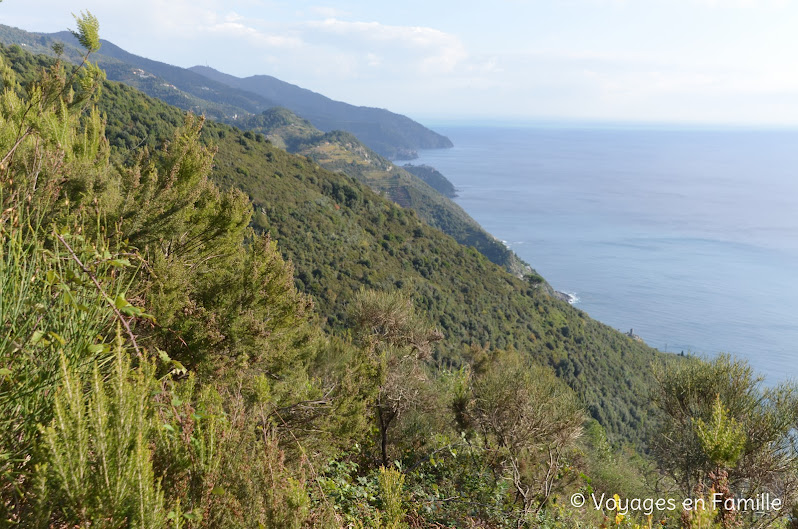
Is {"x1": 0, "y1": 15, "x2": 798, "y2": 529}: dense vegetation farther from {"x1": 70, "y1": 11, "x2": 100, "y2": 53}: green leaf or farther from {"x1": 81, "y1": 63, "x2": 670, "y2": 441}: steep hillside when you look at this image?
{"x1": 81, "y1": 63, "x2": 670, "y2": 441}: steep hillside

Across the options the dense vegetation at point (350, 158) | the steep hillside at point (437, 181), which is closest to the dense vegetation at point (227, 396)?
the dense vegetation at point (350, 158)

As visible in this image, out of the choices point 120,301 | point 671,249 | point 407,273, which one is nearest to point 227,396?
point 120,301

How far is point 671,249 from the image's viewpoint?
284 ft

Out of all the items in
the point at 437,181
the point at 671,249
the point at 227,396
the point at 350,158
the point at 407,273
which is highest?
the point at 437,181

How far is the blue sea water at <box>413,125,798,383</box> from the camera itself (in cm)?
5772

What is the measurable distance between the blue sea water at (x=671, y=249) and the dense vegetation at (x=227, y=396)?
97.5ft

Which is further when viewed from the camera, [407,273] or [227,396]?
[407,273]

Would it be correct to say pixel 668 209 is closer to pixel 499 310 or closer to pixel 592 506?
→ pixel 499 310

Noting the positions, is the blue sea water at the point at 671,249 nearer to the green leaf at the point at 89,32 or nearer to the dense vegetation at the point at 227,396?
the dense vegetation at the point at 227,396

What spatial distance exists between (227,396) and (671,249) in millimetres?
100045

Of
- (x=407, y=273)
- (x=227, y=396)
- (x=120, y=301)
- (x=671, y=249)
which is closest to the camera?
(x=120, y=301)

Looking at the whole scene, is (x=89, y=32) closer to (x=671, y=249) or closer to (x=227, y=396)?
(x=227, y=396)

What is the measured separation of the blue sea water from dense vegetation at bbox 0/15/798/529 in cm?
2971

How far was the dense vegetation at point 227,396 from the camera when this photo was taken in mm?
1431
